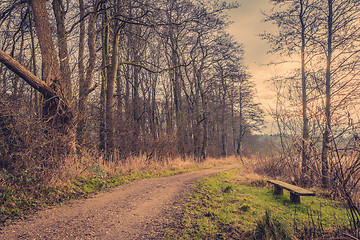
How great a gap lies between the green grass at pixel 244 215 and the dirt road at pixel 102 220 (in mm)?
467

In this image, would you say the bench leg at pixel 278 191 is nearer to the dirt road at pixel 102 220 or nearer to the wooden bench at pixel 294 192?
the wooden bench at pixel 294 192

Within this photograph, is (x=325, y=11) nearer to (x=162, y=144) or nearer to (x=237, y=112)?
(x=162, y=144)

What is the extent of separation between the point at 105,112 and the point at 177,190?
492 cm

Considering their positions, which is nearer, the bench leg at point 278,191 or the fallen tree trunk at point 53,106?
the fallen tree trunk at point 53,106

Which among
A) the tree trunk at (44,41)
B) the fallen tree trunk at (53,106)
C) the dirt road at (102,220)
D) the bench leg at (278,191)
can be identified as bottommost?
the bench leg at (278,191)

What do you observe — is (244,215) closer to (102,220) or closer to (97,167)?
(102,220)

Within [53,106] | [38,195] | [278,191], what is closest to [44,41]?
[53,106]

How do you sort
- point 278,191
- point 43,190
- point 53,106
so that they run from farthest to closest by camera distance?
point 278,191 < point 53,106 < point 43,190

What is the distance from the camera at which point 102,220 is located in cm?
416

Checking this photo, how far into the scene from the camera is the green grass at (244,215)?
363 cm

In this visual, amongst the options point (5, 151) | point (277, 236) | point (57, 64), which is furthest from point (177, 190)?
point (57, 64)

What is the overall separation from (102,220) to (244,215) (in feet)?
10.1

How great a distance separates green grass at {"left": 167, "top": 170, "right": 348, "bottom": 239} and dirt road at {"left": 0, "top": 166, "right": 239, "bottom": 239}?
467mm

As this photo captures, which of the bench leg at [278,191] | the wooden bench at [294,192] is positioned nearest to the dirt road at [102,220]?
the wooden bench at [294,192]
